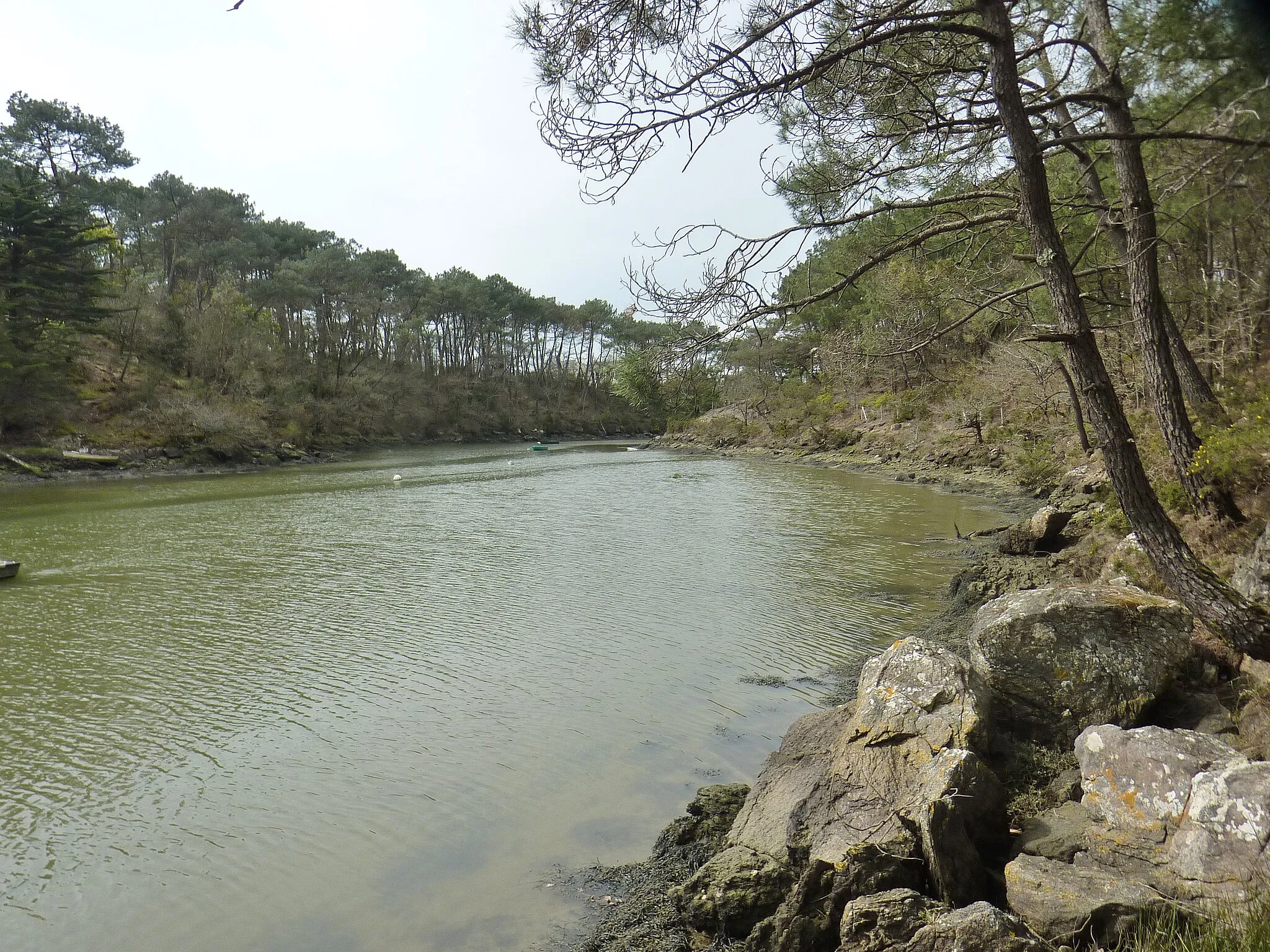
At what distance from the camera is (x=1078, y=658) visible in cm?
544

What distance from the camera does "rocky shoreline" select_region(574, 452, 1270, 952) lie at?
333 centimetres

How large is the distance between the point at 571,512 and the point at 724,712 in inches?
605

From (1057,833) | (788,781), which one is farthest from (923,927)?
(788,781)

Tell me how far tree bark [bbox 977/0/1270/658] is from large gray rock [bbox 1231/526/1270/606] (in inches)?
16.9

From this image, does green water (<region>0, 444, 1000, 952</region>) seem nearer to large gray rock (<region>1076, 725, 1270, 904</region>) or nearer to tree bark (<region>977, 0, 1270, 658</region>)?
large gray rock (<region>1076, 725, 1270, 904</region>)

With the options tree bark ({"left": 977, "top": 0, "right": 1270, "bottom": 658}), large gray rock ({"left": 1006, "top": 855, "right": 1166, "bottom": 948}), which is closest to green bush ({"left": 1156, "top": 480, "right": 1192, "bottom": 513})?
tree bark ({"left": 977, "top": 0, "right": 1270, "bottom": 658})

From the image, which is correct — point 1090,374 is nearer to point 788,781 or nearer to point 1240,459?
point 1240,459

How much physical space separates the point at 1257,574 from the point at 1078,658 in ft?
4.77

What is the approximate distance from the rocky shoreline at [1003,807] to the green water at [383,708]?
0.83m

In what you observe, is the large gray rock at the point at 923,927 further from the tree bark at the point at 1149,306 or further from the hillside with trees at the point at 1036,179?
the tree bark at the point at 1149,306

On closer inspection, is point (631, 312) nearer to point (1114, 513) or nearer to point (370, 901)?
point (370, 901)

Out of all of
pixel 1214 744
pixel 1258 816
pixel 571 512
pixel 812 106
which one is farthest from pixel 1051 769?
pixel 571 512

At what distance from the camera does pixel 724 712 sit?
7258mm

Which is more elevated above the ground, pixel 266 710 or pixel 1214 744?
pixel 1214 744
